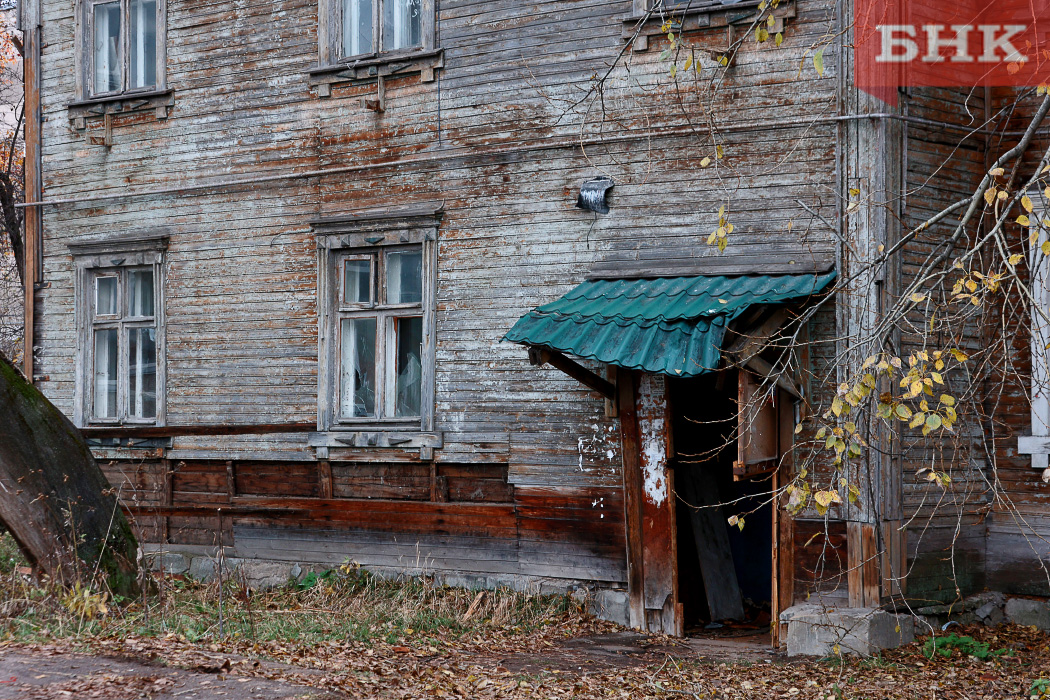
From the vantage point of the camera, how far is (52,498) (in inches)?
320

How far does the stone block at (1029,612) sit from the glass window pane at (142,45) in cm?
978

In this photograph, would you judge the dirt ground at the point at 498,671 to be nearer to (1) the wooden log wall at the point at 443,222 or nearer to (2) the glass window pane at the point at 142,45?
(1) the wooden log wall at the point at 443,222

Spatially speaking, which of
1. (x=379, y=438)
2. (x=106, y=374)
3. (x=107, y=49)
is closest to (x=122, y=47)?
(x=107, y=49)

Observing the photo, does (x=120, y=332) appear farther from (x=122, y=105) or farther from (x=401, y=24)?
(x=401, y=24)

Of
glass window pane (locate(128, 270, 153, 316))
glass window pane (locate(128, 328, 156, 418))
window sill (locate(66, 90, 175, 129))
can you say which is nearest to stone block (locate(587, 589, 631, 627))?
glass window pane (locate(128, 328, 156, 418))

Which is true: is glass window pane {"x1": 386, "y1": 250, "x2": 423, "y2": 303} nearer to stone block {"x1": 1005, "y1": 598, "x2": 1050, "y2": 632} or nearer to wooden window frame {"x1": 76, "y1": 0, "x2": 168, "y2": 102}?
wooden window frame {"x1": 76, "y1": 0, "x2": 168, "y2": 102}

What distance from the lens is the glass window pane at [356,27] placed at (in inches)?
420

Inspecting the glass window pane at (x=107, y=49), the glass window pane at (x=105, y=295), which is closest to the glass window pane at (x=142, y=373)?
the glass window pane at (x=105, y=295)

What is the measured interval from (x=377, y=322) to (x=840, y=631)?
4991 mm

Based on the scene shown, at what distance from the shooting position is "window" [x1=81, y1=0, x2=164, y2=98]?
38.6 feet

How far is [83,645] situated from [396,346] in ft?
13.8

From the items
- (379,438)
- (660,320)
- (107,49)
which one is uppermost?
(107,49)

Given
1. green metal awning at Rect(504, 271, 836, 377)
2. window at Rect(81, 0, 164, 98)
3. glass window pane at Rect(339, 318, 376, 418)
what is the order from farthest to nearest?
window at Rect(81, 0, 164, 98) < glass window pane at Rect(339, 318, 376, 418) < green metal awning at Rect(504, 271, 836, 377)

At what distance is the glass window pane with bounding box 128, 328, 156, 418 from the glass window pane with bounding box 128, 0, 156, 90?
106 inches
